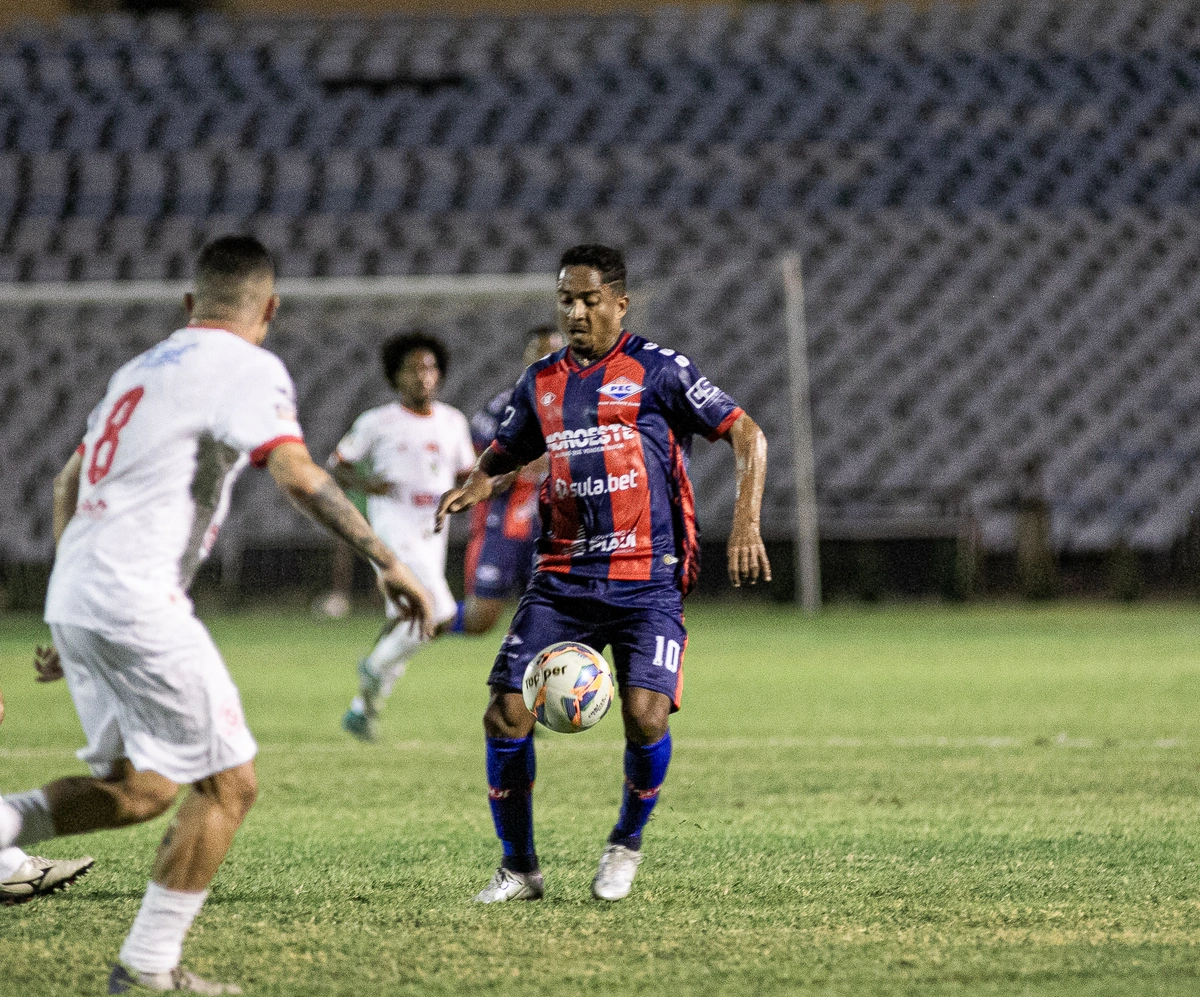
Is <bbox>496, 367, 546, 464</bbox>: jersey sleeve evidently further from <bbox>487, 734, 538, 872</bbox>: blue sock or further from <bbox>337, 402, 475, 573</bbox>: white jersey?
<bbox>337, 402, 475, 573</bbox>: white jersey

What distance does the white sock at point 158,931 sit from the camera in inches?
131

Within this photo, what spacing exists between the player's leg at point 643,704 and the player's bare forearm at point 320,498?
134 centimetres

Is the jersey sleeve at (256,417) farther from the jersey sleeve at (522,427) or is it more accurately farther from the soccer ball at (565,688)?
the jersey sleeve at (522,427)

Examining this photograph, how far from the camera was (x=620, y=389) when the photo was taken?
4684 mm

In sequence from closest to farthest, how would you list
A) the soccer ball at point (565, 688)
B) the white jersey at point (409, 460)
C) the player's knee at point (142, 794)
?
the player's knee at point (142, 794) → the soccer ball at point (565, 688) → the white jersey at point (409, 460)

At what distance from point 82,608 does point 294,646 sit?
10962 millimetres

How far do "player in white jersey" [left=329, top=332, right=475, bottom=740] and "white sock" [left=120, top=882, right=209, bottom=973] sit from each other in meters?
5.34

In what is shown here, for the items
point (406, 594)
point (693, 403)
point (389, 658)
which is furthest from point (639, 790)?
point (389, 658)

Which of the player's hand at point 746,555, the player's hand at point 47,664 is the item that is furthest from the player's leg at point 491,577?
the player's hand at point 47,664

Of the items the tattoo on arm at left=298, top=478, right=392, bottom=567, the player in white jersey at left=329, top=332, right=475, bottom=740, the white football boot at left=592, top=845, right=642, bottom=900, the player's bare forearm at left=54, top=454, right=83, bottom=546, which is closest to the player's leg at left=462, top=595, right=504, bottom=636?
the player in white jersey at left=329, top=332, right=475, bottom=740

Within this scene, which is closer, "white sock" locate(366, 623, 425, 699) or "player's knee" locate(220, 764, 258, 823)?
"player's knee" locate(220, 764, 258, 823)

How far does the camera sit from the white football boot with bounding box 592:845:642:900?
4367 mm

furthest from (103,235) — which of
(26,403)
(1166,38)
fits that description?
(1166,38)

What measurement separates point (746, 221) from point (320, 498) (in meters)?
21.0
